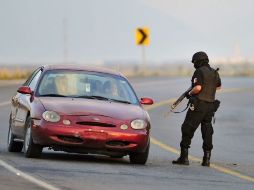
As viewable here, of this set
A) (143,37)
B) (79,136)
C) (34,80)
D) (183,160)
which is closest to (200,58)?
(183,160)

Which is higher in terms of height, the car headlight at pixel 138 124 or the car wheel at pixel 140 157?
the car headlight at pixel 138 124

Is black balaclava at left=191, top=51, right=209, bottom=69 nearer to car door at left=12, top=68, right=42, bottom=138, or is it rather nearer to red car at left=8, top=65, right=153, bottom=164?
red car at left=8, top=65, right=153, bottom=164

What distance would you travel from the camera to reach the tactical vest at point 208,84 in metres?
17.3

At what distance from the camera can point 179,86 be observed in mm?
50094

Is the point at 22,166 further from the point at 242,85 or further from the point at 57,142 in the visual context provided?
the point at 242,85

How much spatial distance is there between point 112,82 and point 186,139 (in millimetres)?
1433

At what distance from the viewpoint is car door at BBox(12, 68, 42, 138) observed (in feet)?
57.0

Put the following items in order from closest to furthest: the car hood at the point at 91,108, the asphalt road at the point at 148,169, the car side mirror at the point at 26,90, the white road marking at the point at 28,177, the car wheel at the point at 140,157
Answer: the white road marking at the point at 28,177, the asphalt road at the point at 148,169, the car hood at the point at 91,108, the car wheel at the point at 140,157, the car side mirror at the point at 26,90

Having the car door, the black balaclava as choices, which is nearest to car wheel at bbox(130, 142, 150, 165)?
the black balaclava

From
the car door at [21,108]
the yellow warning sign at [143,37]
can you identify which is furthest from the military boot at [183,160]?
the yellow warning sign at [143,37]

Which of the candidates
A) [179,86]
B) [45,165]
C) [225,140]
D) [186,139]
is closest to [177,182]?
[45,165]

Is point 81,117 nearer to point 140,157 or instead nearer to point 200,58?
point 140,157

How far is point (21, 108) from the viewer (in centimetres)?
1773

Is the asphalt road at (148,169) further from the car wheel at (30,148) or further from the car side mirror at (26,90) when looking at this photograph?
the car side mirror at (26,90)
